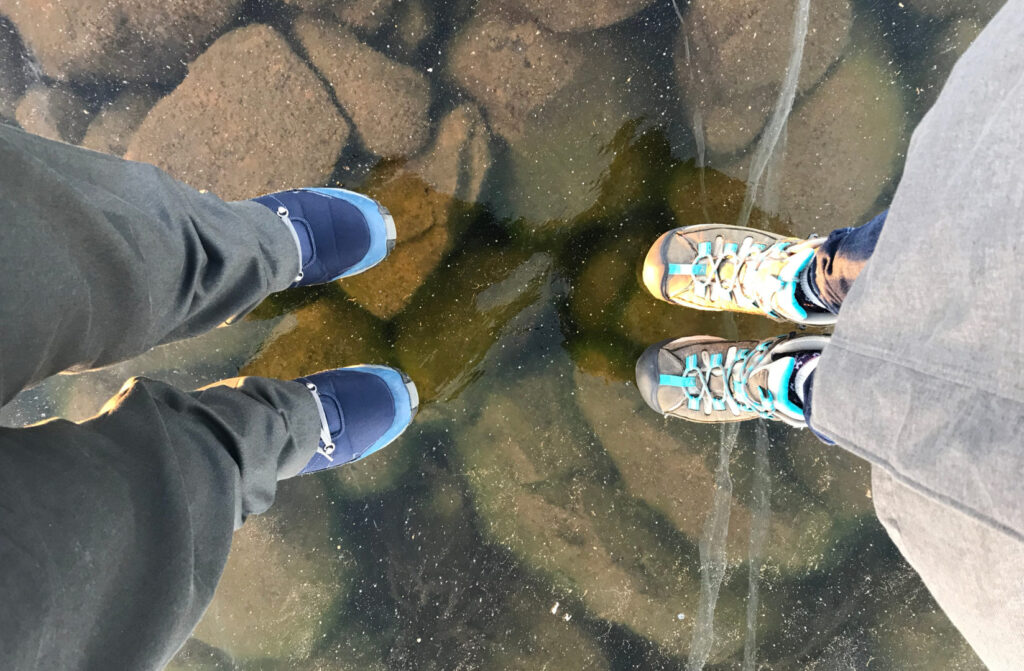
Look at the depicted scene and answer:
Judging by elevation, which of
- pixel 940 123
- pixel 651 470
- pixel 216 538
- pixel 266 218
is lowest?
pixel 651 470

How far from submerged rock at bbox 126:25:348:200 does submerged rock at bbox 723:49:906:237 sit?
1.20 m

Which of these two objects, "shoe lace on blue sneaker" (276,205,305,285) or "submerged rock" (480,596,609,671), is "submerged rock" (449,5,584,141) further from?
"submerged rock" (480,596,609,671)

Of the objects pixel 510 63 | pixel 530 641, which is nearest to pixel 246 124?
pixel 510 63

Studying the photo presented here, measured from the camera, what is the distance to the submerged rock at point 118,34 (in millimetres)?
1590

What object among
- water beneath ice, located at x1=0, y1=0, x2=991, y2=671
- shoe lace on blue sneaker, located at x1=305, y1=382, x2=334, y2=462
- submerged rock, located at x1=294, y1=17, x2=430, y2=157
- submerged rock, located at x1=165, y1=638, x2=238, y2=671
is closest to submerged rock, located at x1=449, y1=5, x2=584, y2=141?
water beneath ice, located at x1=0, y1=0, x2=991, y2=671

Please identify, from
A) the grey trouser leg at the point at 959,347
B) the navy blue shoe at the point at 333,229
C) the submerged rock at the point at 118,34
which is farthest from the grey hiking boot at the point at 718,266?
the submerged rock at the point at 118,34

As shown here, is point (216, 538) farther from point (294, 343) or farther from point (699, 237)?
point (699, 237)

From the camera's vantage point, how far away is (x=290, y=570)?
179 centimetres

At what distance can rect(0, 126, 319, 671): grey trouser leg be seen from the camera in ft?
2.56

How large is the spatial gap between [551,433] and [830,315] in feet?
2.68

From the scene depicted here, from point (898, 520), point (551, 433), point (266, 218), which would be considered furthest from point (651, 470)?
point (266, 218)

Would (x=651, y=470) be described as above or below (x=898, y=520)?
below

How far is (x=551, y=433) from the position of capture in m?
1.76

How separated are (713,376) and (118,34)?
6.19ft
